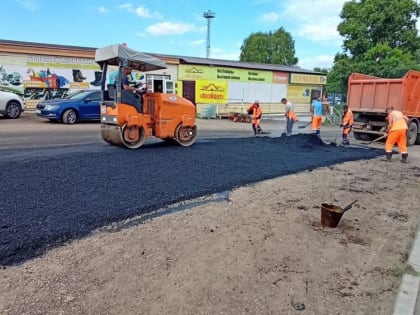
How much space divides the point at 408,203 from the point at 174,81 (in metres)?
20.5

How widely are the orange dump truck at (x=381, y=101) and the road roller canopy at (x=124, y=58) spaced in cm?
899

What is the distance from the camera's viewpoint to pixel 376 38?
108 feet

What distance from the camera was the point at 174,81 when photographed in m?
25.0

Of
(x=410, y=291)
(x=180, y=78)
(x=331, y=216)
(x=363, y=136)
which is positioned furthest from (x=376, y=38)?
(x=410, y=291)

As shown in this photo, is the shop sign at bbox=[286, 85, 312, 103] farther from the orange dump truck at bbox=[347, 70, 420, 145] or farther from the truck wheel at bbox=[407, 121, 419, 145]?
the truck wheel at bbox=[407, 121, 419, 145]

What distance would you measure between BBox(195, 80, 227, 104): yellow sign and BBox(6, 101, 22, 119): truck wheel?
1258 cm

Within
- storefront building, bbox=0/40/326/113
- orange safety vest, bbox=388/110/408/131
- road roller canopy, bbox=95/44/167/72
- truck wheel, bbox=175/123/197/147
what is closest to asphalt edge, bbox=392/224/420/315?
truck wheel, bbox=175/123/197/147

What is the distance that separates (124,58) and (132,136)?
1854 millimetres

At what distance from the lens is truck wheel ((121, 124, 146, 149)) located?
878cm

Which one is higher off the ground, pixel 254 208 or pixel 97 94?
pixel 97 94

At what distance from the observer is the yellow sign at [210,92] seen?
2628 cm

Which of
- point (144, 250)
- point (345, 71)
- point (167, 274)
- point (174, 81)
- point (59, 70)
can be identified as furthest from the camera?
point (345, 71)

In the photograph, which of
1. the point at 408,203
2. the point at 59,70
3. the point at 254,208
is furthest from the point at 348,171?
the point at 59,70

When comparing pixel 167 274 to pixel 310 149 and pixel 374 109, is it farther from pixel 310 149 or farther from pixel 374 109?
pixel 374 109
